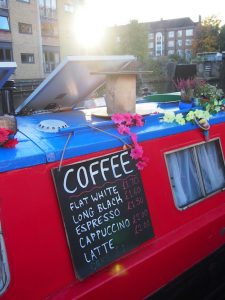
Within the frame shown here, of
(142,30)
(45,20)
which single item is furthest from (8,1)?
(142,30)

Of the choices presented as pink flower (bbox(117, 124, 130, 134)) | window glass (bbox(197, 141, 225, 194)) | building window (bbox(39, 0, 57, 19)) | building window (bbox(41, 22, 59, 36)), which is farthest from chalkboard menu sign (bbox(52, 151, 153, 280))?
building window (bbox(39, 0, 57, 19))

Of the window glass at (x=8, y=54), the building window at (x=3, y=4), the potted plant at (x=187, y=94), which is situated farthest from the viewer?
the window glass at (x=8, y=54)

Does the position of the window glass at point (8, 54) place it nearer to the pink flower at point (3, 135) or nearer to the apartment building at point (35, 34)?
the apartment building at point (35, 34)

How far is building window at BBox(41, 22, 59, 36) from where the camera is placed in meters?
28.7

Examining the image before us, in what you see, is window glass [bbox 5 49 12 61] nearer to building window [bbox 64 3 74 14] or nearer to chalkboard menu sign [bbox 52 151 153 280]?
building window [bbox 64 3 74 14]

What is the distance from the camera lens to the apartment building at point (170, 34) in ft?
249

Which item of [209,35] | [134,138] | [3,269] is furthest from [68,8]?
[3,269]

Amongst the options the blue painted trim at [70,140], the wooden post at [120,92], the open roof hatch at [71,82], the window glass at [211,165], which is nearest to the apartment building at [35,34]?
the open roof hatch at [71,82]

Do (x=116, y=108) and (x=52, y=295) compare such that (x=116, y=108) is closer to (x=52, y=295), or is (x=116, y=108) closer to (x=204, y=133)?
(x=204, y=133)

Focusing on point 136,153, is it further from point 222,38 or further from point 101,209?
point 222,38

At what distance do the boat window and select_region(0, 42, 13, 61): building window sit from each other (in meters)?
25.9

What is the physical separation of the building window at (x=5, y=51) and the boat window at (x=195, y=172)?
25.9 m

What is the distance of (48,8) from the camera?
29000 millimetres

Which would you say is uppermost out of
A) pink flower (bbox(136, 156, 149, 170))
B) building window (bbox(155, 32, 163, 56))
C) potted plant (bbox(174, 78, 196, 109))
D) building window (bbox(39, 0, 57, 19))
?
building window (bbox(155, 32, 163, 56))
